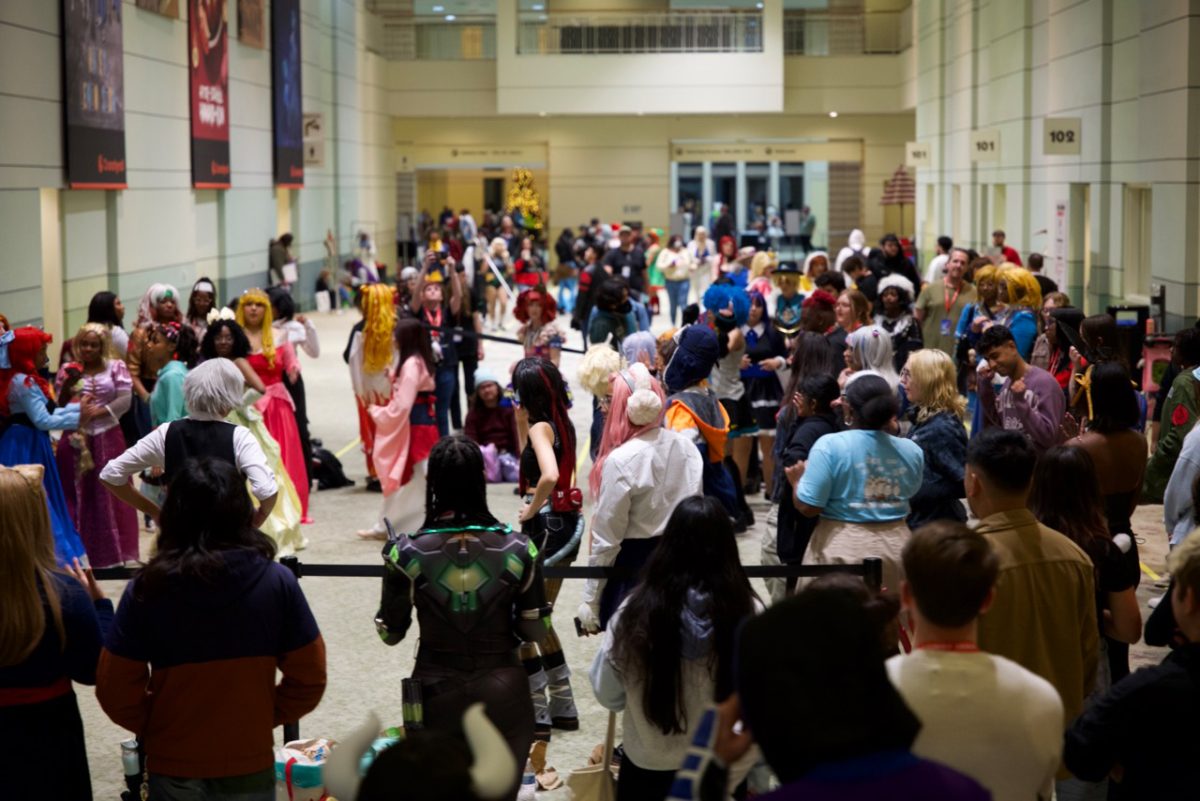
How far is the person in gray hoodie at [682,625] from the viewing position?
4.27 metres

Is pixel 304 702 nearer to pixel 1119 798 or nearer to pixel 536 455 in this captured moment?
pixel 1119 798

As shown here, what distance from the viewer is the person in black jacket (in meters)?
3.34

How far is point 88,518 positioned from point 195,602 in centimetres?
581

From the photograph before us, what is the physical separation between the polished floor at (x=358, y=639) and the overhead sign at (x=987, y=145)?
10309 mm

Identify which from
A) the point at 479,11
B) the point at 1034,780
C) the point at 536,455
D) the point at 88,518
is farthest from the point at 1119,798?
the point at 479,11

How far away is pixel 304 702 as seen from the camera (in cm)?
420

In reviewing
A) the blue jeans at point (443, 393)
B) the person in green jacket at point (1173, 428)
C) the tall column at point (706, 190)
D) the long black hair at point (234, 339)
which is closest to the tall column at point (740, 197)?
the tall column at point (706, 190)

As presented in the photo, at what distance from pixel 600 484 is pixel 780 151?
3974cm

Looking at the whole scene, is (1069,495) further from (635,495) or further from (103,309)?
(103,309)

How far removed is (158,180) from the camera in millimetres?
21172

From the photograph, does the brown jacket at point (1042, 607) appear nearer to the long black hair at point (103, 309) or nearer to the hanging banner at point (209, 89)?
the long black hair at point (103, 309)

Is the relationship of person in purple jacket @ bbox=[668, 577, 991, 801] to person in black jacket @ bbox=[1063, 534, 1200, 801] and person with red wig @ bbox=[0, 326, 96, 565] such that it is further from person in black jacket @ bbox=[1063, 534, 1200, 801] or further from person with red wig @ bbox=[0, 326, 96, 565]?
person with red wig @ bbox=[0, 326, 96, 565]

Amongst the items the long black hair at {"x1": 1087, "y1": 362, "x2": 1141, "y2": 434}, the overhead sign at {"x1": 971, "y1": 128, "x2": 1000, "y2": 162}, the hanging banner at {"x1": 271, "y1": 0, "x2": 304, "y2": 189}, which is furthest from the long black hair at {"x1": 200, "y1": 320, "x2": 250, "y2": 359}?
the hanging banner at {"x1": 271, "y1": 0, "x2": 304, "y2": 189}

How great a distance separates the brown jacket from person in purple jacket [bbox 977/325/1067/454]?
3.56 m
